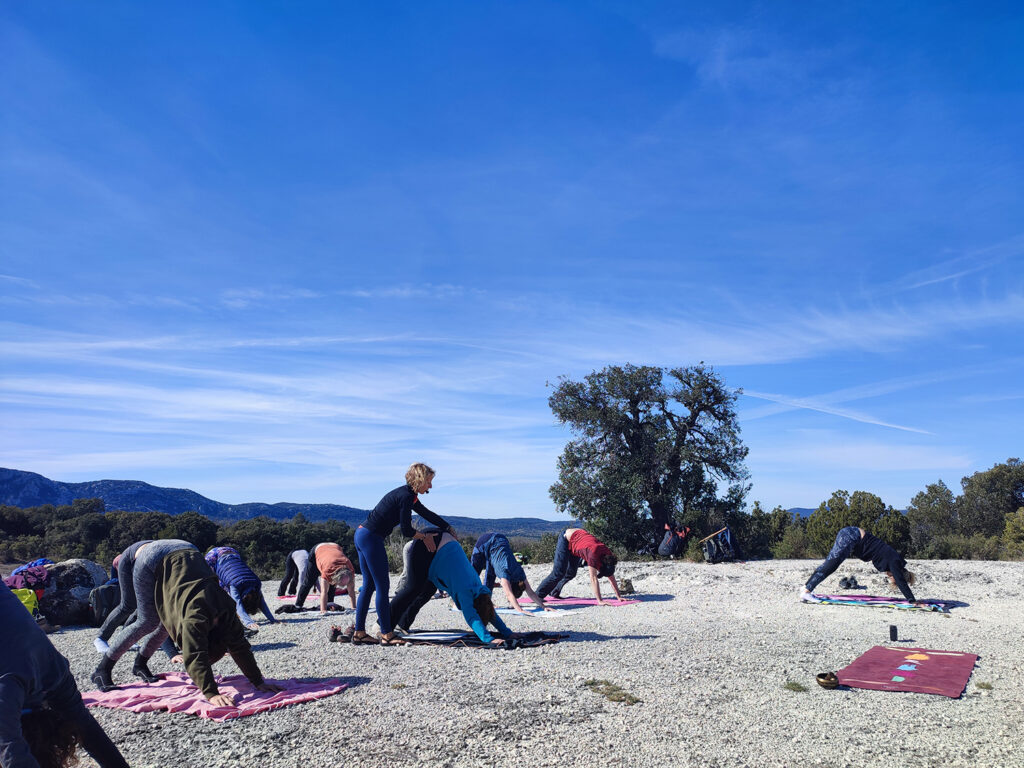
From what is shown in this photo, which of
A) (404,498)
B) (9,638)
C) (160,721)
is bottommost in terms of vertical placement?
(160,721)

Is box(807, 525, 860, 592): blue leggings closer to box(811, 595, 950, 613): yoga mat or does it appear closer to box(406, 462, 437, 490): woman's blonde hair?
box(811, 595, 950, 613): yoga mat

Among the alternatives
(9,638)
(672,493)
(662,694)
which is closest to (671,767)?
(662,694)

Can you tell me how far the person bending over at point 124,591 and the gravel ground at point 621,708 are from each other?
19.6 inches

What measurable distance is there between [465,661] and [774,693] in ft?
9.47

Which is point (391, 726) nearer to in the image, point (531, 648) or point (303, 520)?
point (531, 648)

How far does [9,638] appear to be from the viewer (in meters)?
3.29

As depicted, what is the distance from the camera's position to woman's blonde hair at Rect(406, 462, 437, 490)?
7.57 metres

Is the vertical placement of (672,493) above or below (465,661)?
above

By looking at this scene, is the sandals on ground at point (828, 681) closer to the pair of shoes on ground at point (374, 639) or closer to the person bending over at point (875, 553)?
the pair of shoes on ground at point (374, 639)

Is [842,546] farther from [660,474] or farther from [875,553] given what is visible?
[660,474]

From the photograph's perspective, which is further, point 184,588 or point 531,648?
point 531,648

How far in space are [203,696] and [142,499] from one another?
62.7 metres

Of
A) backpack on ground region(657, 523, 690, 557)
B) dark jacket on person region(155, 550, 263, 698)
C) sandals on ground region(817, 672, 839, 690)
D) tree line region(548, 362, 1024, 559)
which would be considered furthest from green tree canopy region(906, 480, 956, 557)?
dark jacket on person region(155, 550, 263, 698)

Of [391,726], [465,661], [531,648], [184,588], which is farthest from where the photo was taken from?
[531,648]
